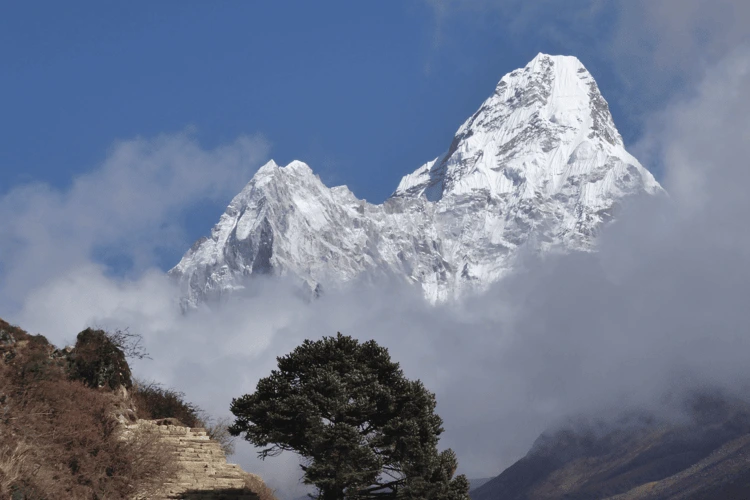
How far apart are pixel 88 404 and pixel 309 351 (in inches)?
503

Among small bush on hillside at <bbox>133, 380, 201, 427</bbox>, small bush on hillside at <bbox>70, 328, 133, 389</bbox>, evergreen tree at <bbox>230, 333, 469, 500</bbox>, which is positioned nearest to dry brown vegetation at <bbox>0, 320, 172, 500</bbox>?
small bush on hillside at <bbox>70, 328, 133, 389</bbox>

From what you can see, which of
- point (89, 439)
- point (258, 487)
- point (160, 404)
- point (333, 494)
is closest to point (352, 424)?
point (333, 494)

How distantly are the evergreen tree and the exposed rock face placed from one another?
2.05 m

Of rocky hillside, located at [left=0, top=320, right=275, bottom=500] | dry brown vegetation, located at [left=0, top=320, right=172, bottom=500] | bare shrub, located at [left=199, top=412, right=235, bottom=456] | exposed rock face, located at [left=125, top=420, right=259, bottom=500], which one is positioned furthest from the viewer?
bare shrub, located at [left=199, top=412, right=235, bottom=456]

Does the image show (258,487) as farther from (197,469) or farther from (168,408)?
(168,408)

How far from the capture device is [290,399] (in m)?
52.4

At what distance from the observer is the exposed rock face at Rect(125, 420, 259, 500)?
50750mm

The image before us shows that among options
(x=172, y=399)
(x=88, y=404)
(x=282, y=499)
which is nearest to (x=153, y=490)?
(x=88, y=404)

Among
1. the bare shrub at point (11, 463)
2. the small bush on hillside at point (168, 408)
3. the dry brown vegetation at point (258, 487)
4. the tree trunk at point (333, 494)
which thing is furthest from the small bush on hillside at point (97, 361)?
the tree trunk at point (333, 494)

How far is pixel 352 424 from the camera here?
5331cm

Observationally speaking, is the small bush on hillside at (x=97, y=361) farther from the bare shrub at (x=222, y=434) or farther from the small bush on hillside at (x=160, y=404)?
the bare shrub at (x=222, y=434)

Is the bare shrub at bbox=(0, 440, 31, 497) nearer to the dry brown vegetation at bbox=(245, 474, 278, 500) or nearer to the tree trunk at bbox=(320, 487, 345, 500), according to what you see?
the dry brown vegetation at bbox=(245, 474, 278, 500)

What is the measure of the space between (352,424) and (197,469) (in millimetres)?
8961

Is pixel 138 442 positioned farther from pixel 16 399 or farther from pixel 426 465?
pixel 426 465
